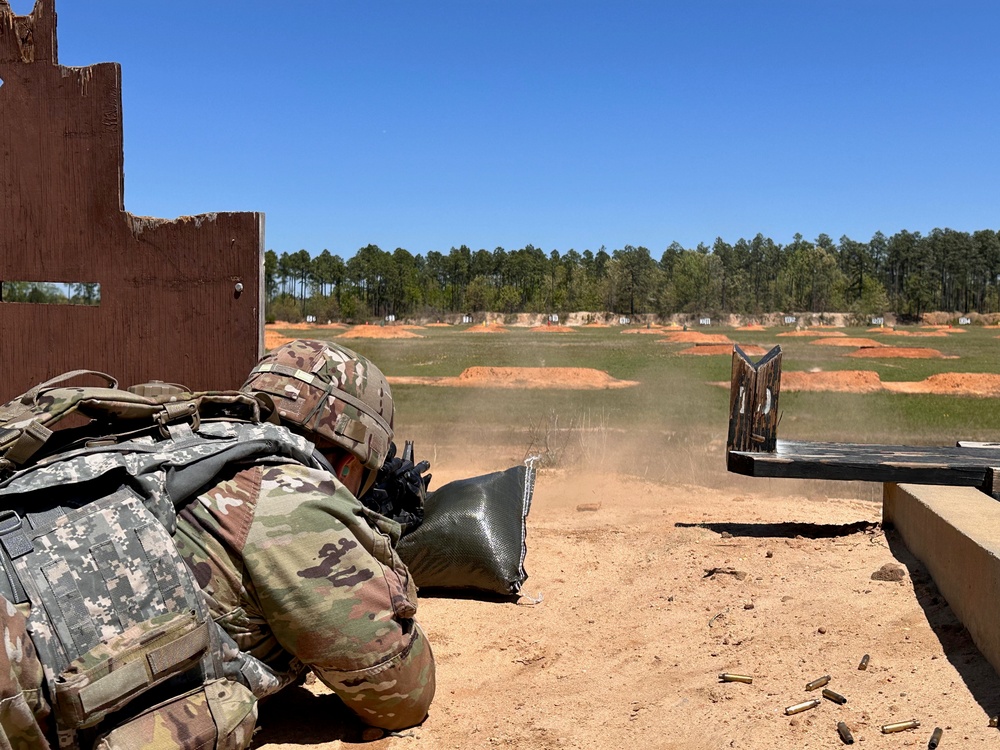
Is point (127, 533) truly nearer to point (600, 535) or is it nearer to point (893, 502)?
point (600, 535)

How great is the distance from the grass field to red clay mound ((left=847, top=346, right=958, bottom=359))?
2117mm

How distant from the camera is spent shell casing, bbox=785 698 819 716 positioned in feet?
10.7

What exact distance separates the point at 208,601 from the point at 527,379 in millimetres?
19898

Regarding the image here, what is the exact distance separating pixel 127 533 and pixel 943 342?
41.7 meters

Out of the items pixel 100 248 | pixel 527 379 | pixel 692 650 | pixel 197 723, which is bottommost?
pixel 527 379

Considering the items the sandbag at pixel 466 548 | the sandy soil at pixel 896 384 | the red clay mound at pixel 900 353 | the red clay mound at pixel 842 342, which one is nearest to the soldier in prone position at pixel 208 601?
the sandbag at pixel 466 548

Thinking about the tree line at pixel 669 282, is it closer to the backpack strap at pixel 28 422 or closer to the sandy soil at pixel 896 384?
the sandy soil at pixel 896 384

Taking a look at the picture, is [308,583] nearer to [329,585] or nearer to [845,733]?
[329,585]

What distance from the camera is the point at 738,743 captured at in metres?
3.06

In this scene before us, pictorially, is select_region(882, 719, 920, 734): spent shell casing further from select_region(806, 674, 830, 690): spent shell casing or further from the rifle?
the rifle

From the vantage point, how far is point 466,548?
16.0 feet

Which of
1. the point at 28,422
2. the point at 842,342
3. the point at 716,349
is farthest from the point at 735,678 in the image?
the point at 842,342

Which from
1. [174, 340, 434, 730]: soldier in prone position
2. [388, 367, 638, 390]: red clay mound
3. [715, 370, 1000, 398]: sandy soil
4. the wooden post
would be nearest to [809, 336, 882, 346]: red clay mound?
[715, 370, 1000, 398]: sandy soil

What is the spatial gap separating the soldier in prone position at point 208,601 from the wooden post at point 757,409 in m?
3.78
